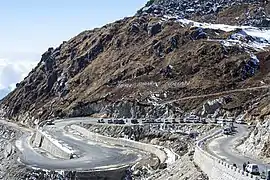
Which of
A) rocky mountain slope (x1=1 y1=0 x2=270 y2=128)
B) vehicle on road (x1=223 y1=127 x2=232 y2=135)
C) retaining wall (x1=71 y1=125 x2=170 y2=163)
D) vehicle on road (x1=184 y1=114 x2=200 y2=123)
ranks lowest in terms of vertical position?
retaining wall (x1=71 y1=125 x2=170 y2=163)

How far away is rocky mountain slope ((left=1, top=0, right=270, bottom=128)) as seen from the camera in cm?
11238

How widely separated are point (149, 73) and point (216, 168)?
260 feet

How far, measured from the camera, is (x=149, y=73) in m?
131

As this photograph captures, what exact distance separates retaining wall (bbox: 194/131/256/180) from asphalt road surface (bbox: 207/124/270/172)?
55.7 inches

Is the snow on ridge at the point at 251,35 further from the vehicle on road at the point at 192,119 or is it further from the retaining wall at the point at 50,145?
the retaining wall at the point at 50,145

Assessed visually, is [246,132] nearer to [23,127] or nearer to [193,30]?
[193,30]

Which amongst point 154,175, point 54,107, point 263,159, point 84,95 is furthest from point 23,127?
point 263,159

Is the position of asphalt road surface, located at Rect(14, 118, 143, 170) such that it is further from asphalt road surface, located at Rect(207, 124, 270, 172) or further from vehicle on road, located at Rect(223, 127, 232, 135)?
asphalt road surface, located at Rect(207, 124, 270, 172)

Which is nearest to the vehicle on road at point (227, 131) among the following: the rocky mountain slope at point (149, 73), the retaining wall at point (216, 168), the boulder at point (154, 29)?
the rocky mountain slope at point (149, 73)

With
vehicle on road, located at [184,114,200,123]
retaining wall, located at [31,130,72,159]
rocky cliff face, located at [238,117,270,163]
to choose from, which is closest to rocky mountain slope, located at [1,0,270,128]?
vehicle on road, located at [184,114,200,123]

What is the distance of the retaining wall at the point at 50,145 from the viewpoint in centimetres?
8768

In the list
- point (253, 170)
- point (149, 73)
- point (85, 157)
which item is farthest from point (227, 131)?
point (149, 73)

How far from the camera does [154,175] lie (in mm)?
65312

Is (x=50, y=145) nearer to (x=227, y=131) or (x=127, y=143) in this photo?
(x=127, y=143)
